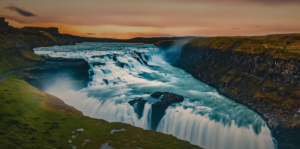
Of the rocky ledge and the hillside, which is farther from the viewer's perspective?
the rocky ledge

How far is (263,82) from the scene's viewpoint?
29312 mm

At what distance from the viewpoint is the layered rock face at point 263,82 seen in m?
21.9

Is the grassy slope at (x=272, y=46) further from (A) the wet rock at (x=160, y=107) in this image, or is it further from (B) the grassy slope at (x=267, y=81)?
(A) the wet rock at (x=160, y=107)

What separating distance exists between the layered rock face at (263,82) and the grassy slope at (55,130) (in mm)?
13273

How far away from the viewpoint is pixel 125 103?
96.9 ft

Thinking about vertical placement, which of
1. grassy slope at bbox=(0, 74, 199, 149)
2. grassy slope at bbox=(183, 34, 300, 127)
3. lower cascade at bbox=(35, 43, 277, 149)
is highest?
grassy slope at bbox=(183, 34, 300, 127)

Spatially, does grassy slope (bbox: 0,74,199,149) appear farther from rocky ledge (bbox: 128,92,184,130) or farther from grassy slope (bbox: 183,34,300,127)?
grassy slope (bbox: 183,34,300,127)

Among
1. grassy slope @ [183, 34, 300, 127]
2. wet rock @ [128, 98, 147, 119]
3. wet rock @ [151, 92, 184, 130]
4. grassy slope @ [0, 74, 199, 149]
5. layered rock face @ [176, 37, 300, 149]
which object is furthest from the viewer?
wet rock @ [128, 98, 147, 119]

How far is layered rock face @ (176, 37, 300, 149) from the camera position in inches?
860

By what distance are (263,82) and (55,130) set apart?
95.9ft

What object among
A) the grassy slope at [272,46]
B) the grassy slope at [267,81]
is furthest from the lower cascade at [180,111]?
the grassy slope at [272,46]

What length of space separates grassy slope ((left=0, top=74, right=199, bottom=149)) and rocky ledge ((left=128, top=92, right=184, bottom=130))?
742 cm

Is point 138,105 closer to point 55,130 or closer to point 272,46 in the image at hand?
point 55,130

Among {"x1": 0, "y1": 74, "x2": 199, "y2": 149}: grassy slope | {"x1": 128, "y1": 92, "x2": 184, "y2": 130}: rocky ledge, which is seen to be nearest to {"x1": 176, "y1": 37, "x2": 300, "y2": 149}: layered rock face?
{"x1": 128, "y1": 92, "x2": 184, "y2": 130}: rocky ledge
